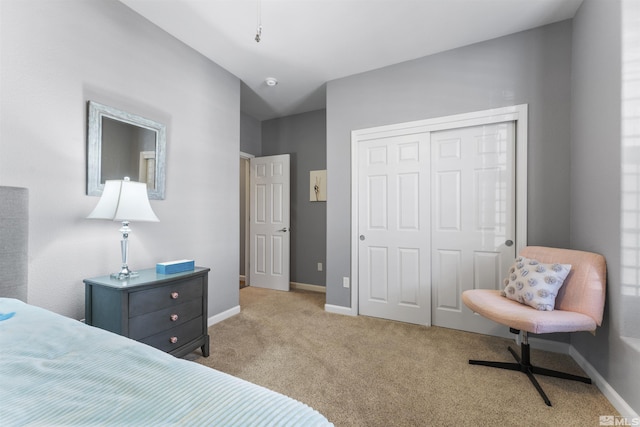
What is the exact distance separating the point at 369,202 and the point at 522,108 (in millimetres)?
1568

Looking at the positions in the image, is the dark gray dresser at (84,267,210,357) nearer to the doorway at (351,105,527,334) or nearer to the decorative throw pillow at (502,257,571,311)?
the doorway at (351,105,527,334)

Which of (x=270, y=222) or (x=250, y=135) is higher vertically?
(x=250, y=135)

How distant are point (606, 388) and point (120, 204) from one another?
10.2 feet

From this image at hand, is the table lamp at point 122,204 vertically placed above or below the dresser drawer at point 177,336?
above

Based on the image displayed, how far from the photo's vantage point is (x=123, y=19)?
213 cm

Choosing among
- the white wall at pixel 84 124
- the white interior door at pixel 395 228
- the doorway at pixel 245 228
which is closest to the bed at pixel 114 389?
the white wall at pixel 84 124

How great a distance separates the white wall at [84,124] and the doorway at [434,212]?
5.34 ft

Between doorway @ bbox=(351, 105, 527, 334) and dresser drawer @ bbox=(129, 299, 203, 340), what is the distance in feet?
5.49

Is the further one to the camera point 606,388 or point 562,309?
point 562,309

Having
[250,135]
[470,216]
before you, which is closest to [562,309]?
[470,216]

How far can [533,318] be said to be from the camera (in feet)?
5.56

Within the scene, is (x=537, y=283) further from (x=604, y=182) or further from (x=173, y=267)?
(x=173, y=267)

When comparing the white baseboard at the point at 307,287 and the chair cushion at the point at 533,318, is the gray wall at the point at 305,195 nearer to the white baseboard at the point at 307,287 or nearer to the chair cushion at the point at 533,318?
the white baseboard at the point at 307,287

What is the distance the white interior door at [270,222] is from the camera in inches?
170
